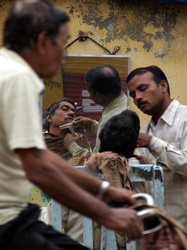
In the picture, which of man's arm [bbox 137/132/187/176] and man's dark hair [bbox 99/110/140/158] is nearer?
man's dark hair [bbox 99/110/140/158]

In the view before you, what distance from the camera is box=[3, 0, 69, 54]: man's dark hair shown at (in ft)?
6.98

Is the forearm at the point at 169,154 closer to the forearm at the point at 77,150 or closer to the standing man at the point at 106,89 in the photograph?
the standing man at the point at 106,89

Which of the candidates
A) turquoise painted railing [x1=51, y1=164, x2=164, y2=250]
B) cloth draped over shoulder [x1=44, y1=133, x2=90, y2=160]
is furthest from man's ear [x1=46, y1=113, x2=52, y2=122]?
turquoise painted railing [x1=51, y1=164, x2=164, y2=250]

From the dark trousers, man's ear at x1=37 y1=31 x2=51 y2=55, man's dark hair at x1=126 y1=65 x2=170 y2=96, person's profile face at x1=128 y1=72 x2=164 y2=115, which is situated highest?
man's ear at x1=37 y1=31 x2=51 y2=55

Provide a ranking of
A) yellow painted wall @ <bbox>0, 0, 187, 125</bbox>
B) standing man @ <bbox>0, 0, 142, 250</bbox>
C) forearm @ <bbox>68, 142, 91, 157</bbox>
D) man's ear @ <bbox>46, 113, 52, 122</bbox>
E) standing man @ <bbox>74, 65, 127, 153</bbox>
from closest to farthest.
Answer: standing man @ <bbox>0, 0, 142, 250</bbox> < standing man @ <bbox>74, 65, 127, 153</bbox> < forearm @ <bbox>68, 142, 91, 157</bbox> < man's ear @ <bbox>46, 113, 52, 122</bbox> < yellow painted wall @ <bbox>0, 0, 187, 125</bbox>

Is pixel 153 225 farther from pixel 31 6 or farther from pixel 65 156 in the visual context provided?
pixel 65 156

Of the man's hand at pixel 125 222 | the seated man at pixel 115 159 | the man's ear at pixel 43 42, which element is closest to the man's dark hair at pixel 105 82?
the seated man at pixel 115 159

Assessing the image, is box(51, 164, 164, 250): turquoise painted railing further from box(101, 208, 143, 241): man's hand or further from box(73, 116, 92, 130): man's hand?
box(73, 116, 92, 130): man's hand

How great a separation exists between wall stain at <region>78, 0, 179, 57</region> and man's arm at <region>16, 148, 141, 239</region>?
5096 mm

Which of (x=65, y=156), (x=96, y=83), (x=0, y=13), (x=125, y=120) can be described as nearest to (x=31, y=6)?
(x=125, y=120)

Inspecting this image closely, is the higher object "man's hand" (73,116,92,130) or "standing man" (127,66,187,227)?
"standing man" (127,66,187,227)

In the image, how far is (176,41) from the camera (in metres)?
7.18

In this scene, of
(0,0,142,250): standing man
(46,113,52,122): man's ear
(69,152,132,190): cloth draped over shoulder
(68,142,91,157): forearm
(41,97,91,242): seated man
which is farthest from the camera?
(46,113,52,122): man's ear

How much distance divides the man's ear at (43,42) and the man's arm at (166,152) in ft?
6.05
